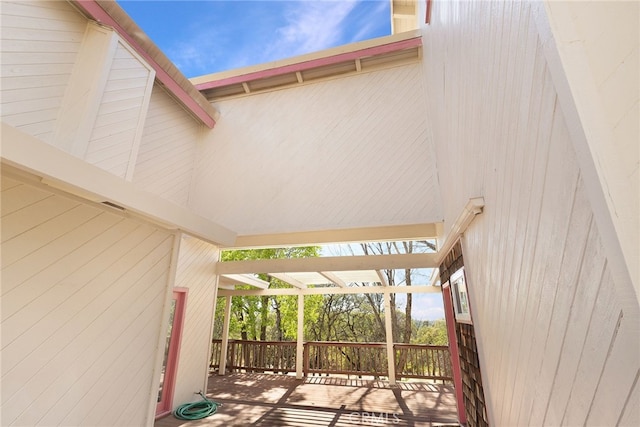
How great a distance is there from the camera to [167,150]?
18.0 ft

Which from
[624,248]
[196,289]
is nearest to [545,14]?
[624,248]

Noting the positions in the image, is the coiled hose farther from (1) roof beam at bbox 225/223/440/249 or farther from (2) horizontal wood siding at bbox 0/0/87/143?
(2) horizontal wood siding at bbox 0/0/87/143

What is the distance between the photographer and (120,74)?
4004mm

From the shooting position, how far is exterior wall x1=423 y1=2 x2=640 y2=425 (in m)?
0.94

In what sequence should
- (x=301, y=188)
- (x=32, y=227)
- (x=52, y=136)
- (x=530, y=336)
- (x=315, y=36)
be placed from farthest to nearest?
1. (x=315, y=36)
2. (x=301, y=188)
3. (x=52, y=136)
4. (x=32, y=227)
5. (x=530, y=336)

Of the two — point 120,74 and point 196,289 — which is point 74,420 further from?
point 120,74

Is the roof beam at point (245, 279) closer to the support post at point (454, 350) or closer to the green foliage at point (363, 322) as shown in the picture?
the support post at point (454, 350)

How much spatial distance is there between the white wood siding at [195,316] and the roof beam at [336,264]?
46cm

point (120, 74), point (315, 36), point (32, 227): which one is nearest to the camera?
point (32, 227)

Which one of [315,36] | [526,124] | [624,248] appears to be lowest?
[624,248]

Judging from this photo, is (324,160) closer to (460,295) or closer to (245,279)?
(460,295)

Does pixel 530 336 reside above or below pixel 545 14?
below

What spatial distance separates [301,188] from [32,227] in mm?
3863

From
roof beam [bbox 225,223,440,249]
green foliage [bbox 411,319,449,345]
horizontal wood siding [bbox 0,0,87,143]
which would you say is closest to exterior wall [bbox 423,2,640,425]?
roof beam [bbox 225,223,440,249]
